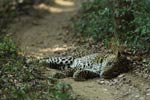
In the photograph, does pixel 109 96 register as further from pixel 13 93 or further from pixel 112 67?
pixel 13 93

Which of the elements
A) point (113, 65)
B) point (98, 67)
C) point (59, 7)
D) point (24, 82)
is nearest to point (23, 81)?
point (24, 82)

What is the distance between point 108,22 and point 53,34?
281 cm

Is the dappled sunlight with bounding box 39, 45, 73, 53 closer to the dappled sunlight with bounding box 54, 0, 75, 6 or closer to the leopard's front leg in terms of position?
the leopard's front leg

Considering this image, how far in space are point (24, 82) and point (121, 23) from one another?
3.86m

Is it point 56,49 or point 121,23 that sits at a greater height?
point 121,23

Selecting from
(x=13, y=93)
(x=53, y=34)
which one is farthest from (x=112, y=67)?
(x=53, y=34)

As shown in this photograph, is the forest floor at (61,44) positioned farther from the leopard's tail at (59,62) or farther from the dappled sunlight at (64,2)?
the leopard's tail at (59,62)

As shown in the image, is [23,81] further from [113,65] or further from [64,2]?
[64,2]

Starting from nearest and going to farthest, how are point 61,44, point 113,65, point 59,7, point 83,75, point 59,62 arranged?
point 113,65 < point 83,75 < point 59,62 < point 61,44 < point 59,7

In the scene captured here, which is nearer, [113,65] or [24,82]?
[24,82]

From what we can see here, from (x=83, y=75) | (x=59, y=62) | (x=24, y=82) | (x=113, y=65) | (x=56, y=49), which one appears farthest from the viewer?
(x=56, y=49)

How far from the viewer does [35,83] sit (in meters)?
7.55

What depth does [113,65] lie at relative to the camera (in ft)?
26.7

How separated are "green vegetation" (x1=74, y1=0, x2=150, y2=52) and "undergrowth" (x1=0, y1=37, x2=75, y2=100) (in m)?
2.36
